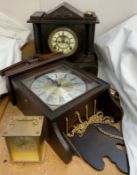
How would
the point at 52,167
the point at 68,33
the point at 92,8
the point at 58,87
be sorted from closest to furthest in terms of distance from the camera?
1. the point at 52,167
2. the point at 58,87
3. the point at 68,33
4. the point at 92,8

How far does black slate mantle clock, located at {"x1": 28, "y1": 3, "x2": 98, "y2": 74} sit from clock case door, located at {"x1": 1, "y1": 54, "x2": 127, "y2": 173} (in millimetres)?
72

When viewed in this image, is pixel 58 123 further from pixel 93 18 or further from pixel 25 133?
pixel 93 18

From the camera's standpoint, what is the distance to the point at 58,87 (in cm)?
59

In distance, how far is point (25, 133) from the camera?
1.46 feet

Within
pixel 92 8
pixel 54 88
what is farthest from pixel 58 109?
pixel 92 8

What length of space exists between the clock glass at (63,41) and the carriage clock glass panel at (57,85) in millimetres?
99

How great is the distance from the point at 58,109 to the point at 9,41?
39 centimetres

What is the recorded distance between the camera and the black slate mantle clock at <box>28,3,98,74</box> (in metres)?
0.68

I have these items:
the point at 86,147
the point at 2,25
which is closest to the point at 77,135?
the point at 86,147

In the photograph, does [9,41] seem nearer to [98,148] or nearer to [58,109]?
[58,109]

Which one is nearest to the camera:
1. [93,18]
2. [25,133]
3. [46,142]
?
[25,133]

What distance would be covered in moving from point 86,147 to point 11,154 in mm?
196

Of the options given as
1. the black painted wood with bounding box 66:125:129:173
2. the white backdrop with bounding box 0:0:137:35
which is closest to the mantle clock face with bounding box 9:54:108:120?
the black painted wood with bounding box 66:125:129:173

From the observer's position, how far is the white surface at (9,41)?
670 mm
